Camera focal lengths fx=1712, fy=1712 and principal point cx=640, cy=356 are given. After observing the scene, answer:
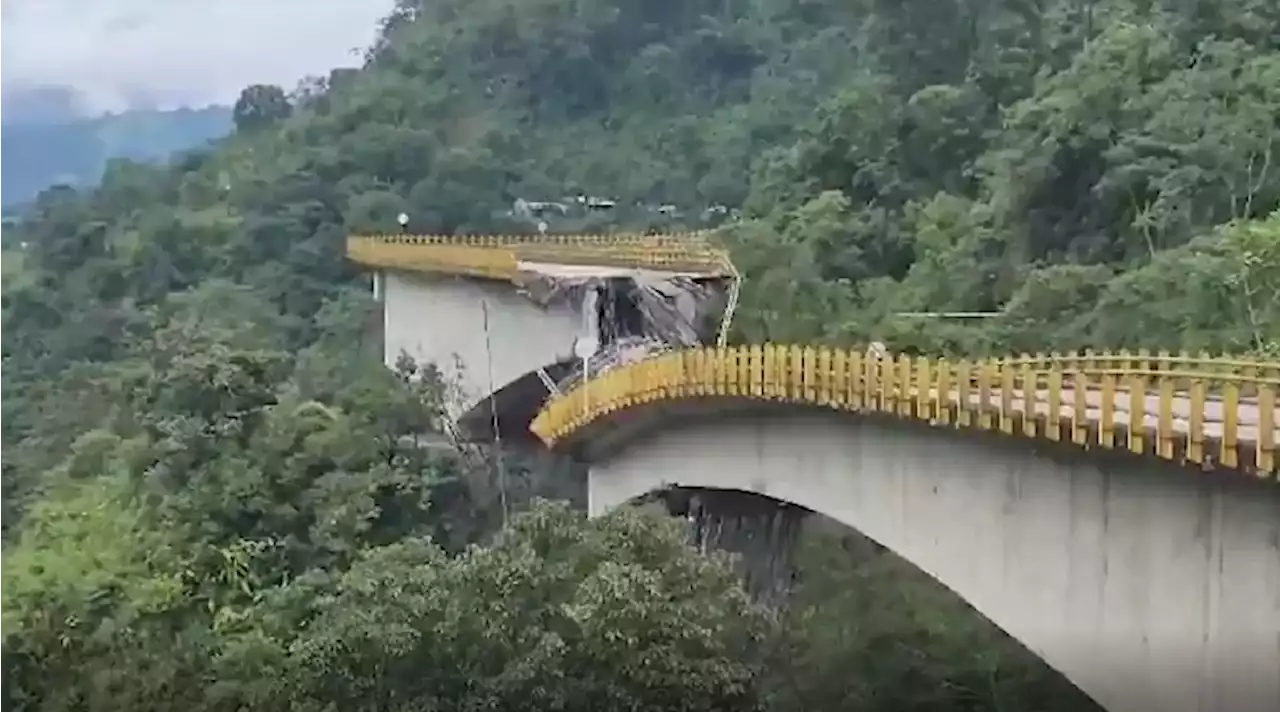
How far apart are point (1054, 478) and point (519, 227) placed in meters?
32.7

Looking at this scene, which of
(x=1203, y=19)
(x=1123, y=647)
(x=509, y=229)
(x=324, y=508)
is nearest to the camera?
(x=1123, y=647)

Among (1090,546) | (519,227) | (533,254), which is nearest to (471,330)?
(533,254)

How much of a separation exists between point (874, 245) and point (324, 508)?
11.0m

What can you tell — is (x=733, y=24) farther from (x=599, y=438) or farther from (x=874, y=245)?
(x=599, y=438)

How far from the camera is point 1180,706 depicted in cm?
1025

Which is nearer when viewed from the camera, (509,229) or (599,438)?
(599,438)

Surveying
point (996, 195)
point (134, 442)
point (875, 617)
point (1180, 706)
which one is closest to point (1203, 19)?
point (996, 195)

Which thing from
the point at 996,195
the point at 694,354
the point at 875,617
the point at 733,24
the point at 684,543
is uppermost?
the point at 733,24

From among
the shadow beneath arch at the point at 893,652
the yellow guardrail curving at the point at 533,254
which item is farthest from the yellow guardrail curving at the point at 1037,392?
the yellow guardrail curving at the point at 533,254

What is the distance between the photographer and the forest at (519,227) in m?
12.2

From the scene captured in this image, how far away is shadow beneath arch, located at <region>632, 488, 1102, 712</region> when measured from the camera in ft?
46.0

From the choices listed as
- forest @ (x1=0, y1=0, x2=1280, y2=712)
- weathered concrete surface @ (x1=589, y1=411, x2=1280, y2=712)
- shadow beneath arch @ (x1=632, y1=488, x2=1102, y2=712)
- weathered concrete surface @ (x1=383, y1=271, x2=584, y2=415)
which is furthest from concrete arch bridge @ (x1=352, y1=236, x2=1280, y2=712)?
weathered concrete surface @ (x1=383, y1=271, x2=584, y2=415)

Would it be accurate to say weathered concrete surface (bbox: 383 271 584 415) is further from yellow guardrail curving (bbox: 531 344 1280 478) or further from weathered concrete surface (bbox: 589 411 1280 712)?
weathered concrete surface (bbox: 589 411 1280 712)

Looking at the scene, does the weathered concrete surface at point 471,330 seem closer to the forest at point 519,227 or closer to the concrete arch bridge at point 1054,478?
the forest at point 519,227
